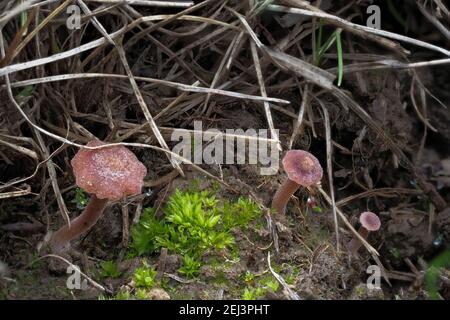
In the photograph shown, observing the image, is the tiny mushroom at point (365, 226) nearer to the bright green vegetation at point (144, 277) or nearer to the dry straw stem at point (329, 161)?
the dry straw stem at point (329, 161)

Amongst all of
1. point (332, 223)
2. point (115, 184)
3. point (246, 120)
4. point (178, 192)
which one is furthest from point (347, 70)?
point (115, 184)

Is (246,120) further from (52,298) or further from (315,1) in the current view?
(52,298)

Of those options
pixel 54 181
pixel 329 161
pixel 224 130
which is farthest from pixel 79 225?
pixel 329 161

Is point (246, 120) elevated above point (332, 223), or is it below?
above

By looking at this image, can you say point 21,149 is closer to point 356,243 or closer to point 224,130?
point 224,130

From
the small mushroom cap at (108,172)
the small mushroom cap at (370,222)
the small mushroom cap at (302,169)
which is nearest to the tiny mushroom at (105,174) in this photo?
the small mushroom cap at (108,172)

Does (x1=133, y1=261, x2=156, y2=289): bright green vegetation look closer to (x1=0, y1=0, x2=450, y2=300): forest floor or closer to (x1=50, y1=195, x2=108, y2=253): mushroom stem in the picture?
(x1=0, y1=0, x2=450, y2=300): forest floor

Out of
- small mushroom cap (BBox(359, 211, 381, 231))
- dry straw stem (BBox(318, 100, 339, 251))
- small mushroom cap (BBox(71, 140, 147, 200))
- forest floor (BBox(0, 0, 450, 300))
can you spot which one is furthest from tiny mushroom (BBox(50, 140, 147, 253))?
small mushroom cap (BBox(359, 211, 381, 231))
